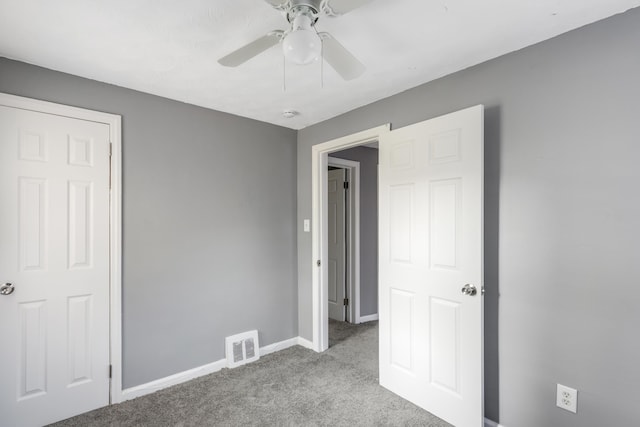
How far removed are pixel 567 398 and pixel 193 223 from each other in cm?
276

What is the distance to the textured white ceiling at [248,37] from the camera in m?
1.52

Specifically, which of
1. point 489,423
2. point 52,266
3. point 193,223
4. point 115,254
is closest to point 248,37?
point 193,223

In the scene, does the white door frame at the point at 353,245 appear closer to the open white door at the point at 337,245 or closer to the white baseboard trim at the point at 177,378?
the open white door at the point at 337,245

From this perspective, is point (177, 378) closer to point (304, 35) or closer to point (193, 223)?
point (193, 223)

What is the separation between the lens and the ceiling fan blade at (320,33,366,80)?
1373 millimetres

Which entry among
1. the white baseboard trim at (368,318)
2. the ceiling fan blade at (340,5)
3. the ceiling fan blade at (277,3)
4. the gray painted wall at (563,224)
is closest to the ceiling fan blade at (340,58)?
the ceiling fan blade at (340,5)

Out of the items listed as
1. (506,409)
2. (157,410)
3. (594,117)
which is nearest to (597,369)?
(506,409)

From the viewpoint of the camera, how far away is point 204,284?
112 inches

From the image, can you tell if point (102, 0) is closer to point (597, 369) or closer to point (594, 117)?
point (594, 117)

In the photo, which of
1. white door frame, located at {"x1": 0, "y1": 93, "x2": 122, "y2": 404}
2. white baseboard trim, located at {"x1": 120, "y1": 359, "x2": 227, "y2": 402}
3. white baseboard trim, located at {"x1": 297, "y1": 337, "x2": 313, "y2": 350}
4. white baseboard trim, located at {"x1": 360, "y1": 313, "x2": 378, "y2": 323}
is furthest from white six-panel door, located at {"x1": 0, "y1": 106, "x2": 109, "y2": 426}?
white baseboard trim, located at {"x1": 360, "y1": 313, "x2": 378, "y2": 323}

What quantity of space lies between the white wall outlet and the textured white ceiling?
6.17 ft

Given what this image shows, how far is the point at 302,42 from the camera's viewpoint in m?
1.19

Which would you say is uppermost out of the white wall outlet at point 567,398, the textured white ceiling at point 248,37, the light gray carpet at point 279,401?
the textured white ceiling at point 248,37

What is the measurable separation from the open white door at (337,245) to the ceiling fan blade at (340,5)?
9.88 feet
